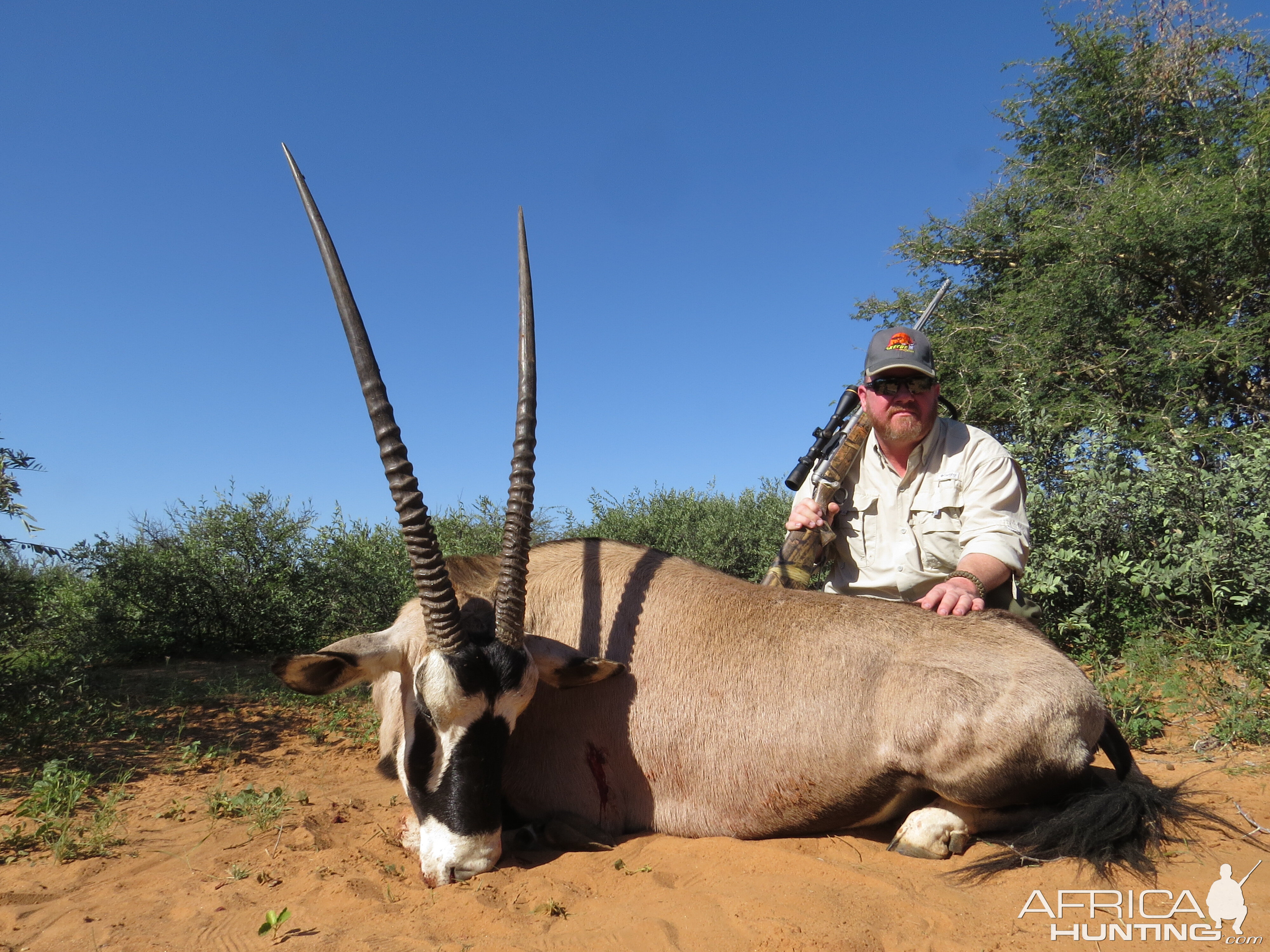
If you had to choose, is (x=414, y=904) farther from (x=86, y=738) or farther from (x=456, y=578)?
(x=86, y=738)

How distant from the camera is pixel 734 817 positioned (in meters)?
3.72

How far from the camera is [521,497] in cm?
382

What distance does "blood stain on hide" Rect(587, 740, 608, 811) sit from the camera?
3842mm

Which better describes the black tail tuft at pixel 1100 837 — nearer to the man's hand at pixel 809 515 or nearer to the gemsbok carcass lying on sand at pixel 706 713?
the gemsbok carcass lying on sand at pixel 706 713

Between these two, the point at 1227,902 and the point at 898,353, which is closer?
the point at 1227,902

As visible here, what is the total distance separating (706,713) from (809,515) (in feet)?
6.74

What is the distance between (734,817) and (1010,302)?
968 centimetres

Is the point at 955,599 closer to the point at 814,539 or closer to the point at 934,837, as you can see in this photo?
the point at 934,837

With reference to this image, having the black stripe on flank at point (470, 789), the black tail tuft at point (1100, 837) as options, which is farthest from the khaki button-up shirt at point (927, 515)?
the black stripe on flank at point (470, 789)

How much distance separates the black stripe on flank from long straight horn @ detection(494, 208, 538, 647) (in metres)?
0.41

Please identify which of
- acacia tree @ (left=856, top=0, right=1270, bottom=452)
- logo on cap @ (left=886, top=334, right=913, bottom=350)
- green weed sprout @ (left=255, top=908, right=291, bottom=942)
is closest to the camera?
green weed sprout @ (left=255, top=908, right=291, bottom=942)

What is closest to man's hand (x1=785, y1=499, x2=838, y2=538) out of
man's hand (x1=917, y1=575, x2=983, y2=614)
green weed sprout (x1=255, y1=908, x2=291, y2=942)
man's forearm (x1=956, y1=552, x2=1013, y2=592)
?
man's forearm (x1=956, y1=552, x2=1013, y2=592)

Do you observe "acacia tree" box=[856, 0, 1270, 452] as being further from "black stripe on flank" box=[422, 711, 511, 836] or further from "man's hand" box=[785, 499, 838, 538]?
"black stripe on flank" box=[422, 711, 511, 836]

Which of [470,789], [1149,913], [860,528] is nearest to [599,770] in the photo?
[470,789]
